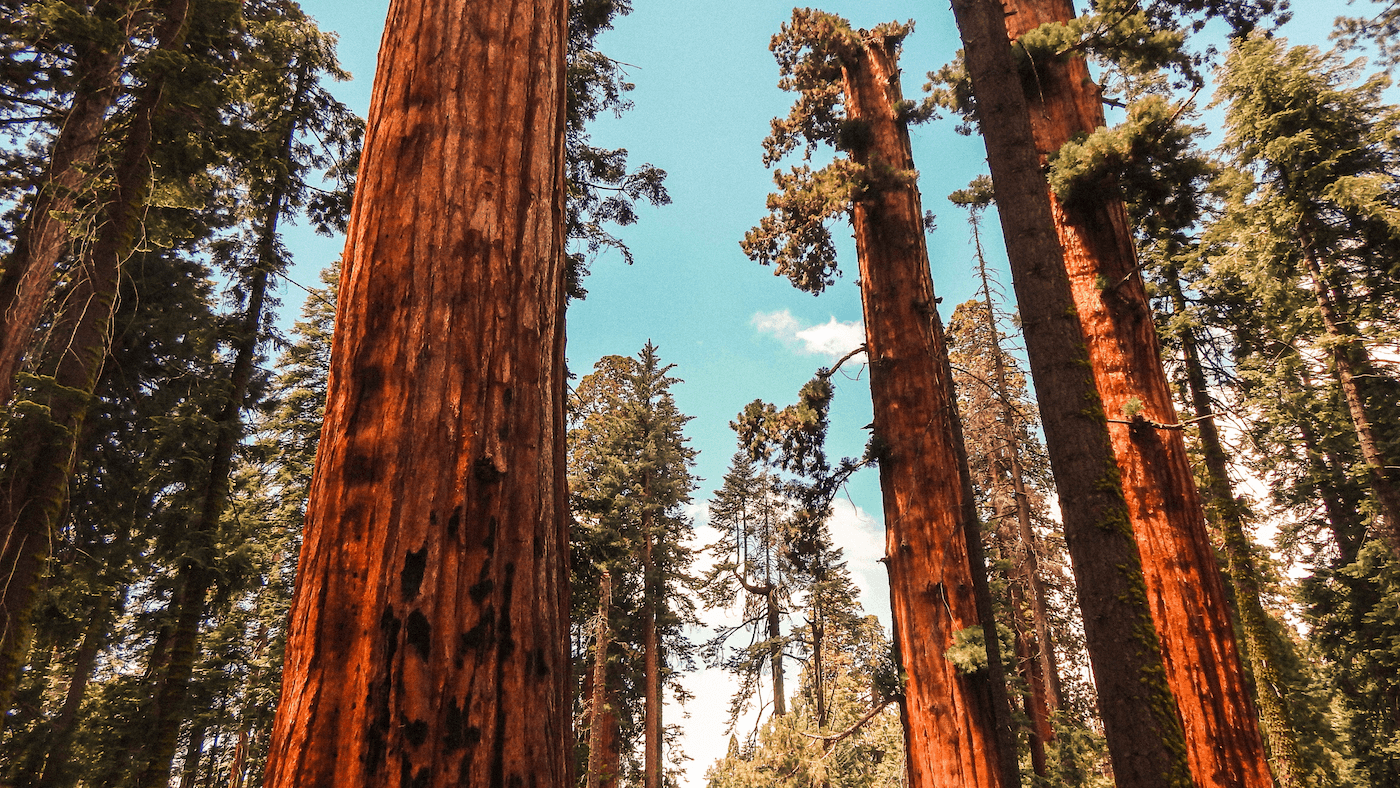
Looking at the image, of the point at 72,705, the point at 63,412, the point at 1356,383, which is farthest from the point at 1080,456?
the point at 72,705

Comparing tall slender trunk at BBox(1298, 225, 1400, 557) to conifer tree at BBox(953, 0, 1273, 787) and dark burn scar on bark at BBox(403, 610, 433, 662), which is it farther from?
dark burn scar on bark at BBox(403, 610, 433, 662)

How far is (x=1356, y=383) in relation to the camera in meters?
13.1

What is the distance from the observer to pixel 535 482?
158cm

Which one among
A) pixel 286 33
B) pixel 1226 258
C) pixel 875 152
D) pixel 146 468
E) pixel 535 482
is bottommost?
pixel 535 482

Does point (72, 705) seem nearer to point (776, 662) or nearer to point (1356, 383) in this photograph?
point (776, 662)

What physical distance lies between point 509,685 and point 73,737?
41.3 ft

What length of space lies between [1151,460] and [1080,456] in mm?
2531

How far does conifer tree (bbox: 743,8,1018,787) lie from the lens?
587 cm

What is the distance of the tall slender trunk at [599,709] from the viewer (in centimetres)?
1733

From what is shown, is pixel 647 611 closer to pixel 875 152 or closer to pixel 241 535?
pixel 241 535

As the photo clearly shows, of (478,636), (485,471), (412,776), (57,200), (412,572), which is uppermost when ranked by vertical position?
(57,200)

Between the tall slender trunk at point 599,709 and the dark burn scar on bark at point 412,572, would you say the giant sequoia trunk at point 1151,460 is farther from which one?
the tall slender trunk at point 599,709

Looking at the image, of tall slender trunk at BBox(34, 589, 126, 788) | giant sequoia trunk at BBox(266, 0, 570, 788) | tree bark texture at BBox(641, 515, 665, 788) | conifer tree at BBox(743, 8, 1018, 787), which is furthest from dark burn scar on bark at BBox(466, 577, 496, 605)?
tree bark texture at BBox(641, 515, 665, 788)

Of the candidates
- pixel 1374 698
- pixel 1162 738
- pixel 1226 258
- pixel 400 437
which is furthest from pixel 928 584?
pixel 1374 698
